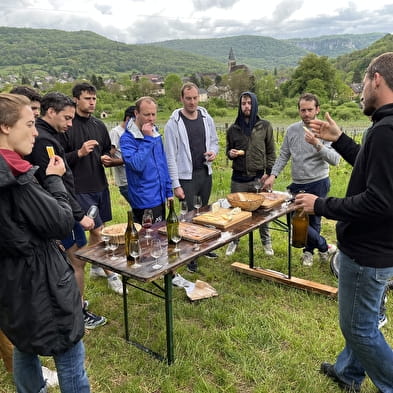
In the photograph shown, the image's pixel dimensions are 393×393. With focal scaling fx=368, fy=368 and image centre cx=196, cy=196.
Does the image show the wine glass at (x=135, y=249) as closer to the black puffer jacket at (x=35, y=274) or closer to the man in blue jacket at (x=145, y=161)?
the black puffer jacket at (x=35, y=274)

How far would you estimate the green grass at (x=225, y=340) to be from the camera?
2.71 meters

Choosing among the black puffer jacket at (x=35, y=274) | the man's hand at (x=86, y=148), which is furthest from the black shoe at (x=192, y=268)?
the black puffer jacket at (x=35, y=274)

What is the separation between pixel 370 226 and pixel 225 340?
5.62ft

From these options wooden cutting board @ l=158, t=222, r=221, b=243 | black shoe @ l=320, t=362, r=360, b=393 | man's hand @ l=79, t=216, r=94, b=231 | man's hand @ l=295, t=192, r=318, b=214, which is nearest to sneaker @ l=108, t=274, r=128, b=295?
wooden cutting board @ l=158, t=222, r=221, b=243

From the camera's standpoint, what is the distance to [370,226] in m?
2.03

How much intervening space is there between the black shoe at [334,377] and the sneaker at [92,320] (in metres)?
2.00

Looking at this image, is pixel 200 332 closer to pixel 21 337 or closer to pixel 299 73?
pixel 21 337


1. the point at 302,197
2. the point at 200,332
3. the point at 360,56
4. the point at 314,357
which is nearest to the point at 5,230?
the point at 302,197

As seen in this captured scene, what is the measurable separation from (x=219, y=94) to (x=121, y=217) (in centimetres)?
5625

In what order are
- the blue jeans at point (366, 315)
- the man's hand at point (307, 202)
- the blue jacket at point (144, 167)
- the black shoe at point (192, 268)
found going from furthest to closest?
the black shoe at point (192, 268)
the blue jacket at point (144, 167)
the man's hand at point (307, 202)
the blue jeans at point (366, 315)

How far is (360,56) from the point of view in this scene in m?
68.8

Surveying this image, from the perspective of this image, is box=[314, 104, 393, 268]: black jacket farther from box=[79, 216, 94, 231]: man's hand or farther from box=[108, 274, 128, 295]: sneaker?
box=[108, 274, 128, 295]: sneaker

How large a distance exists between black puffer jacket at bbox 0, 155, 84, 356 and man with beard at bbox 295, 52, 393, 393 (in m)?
1.46

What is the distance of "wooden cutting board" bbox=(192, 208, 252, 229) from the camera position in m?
3.21
